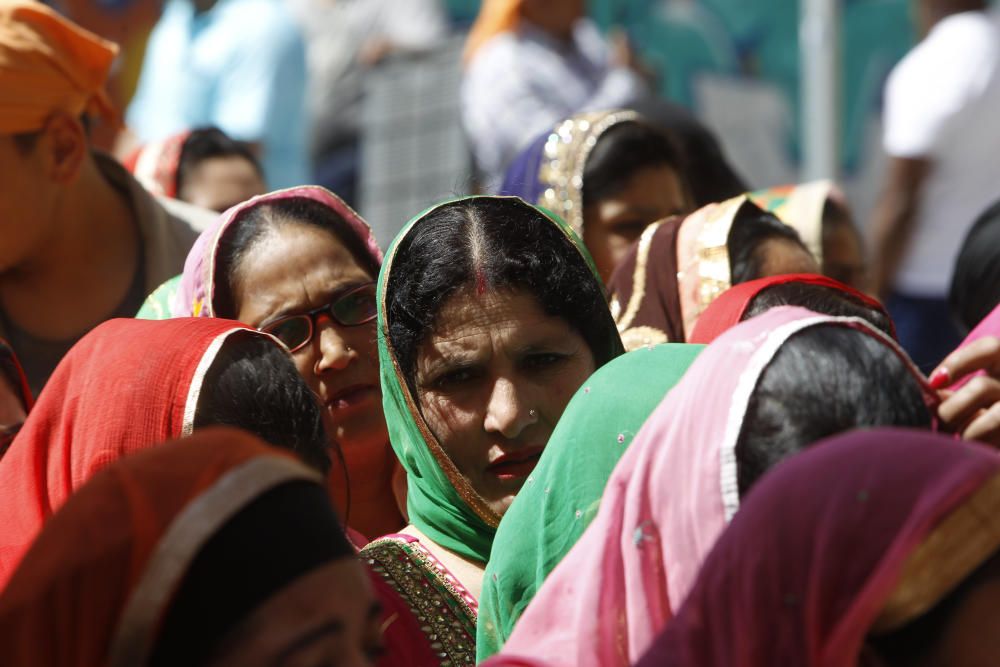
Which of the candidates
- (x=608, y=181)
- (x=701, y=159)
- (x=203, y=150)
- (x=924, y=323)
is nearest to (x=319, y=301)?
(x=608, y=181)

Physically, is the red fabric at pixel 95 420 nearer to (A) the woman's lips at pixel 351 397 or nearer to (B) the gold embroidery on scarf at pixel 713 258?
(A) the woman's lips at pixel 351 397

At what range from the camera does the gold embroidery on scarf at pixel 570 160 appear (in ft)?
14.5

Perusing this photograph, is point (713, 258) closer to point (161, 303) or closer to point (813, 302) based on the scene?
point (813, 302)

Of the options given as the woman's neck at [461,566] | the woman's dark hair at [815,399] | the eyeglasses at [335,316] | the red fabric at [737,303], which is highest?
the woman's dark hair at [815,399]

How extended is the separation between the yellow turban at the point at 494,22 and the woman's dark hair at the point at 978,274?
292 centimetres

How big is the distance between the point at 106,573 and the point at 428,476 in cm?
131

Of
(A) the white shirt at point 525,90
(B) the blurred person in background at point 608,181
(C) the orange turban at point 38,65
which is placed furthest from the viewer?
(A) the white shirt at point 525,90

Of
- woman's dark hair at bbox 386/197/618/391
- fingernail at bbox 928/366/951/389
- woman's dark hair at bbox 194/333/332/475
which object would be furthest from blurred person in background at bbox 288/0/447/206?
fingernail at bbox 928/366/951/389

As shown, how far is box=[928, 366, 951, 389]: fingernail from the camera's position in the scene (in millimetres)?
2270

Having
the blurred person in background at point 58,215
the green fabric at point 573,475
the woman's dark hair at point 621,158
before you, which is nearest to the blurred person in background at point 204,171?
the blurred person in background at point 58,215

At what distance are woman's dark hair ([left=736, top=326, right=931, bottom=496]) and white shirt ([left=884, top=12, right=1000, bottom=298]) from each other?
146 inches

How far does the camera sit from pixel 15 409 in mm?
2951

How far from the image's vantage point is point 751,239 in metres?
3.65

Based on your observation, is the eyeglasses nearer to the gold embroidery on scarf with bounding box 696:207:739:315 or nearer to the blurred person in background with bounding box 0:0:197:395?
the gold embroidery on scarf with bounding box 696:207:739:315
